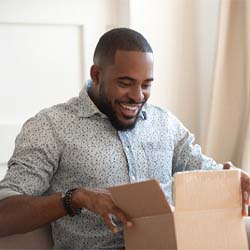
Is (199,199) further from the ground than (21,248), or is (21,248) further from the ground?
(199,199)

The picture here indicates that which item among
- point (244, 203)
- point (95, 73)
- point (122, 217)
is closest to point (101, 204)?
point (122, 217)

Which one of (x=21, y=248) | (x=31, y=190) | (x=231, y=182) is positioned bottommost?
(x=21, y=248)

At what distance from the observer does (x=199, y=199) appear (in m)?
1.13

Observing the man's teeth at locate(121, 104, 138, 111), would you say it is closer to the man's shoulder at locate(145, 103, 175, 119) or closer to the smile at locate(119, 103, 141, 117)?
the smile at locate(119, 103, 141, 117)

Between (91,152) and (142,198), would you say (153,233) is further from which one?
(91,152)

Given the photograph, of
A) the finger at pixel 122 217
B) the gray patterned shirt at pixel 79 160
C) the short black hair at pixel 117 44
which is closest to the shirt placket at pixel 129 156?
the gray patterned shirt at pixel 79 160

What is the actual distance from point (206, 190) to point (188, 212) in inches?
2.7

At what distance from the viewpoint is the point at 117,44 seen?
1.51 m

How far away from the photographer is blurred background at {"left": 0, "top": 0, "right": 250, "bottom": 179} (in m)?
2.24

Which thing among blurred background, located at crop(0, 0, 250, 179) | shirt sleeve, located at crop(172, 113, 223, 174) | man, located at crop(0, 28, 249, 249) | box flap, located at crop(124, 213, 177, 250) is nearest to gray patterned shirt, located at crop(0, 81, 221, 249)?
man, located at crop(0, 28, 249, 249)

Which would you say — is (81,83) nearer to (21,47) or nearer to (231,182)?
(21,47)

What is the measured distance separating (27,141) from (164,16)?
1.19 m

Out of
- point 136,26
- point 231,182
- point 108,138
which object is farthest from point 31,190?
point 136,26

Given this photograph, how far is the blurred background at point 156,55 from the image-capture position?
2238 millimetres
